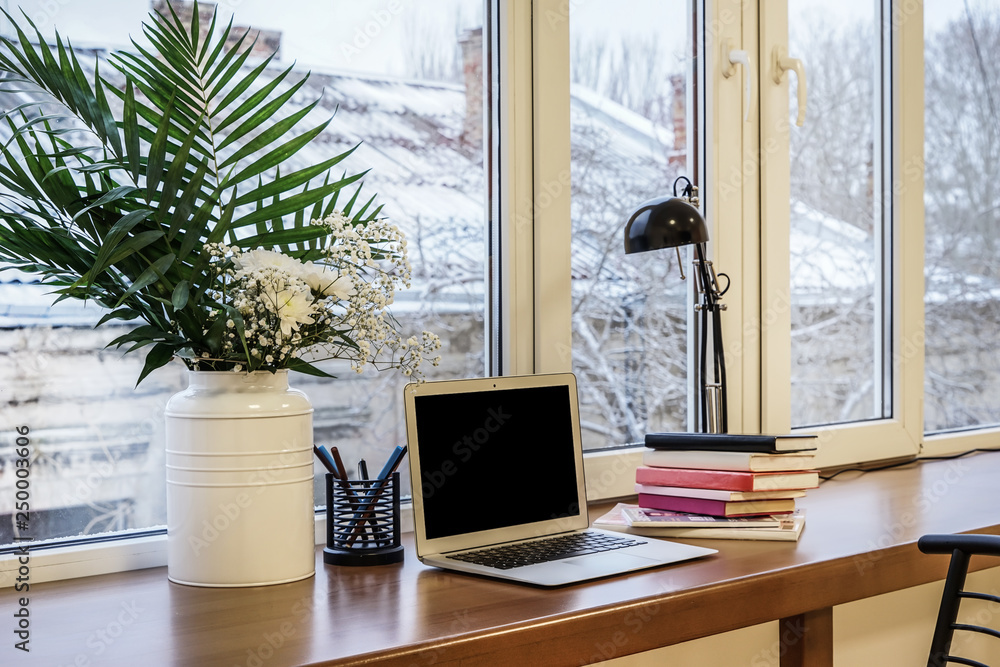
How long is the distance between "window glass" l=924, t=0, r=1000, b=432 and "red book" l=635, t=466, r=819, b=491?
3.55 feet

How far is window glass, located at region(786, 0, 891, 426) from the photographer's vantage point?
6.77 feet

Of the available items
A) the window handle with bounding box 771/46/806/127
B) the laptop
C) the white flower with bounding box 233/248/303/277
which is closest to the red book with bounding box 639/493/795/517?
the laptop

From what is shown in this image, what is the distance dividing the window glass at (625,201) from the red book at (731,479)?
257mm

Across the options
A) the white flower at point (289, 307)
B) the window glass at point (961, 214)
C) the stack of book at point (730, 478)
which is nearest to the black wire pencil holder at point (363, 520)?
the white flower at point (289, 307)

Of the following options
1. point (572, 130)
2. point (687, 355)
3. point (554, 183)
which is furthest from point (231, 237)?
point (687, 355)

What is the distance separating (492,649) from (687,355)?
1056 mm

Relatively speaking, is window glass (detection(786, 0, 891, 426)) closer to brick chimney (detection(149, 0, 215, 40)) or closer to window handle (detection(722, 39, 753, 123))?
window handle (detection(722, 39, 753, 123))

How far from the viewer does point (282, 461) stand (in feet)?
3.72

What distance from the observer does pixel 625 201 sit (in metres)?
1.78

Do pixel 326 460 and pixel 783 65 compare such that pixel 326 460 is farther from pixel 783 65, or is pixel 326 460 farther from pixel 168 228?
pixel 783 65

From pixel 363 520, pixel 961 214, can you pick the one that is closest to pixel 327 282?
pixel 363 520

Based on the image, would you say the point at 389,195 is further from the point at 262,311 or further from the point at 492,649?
the point at 492,649

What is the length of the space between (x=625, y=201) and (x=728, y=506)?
643 mm

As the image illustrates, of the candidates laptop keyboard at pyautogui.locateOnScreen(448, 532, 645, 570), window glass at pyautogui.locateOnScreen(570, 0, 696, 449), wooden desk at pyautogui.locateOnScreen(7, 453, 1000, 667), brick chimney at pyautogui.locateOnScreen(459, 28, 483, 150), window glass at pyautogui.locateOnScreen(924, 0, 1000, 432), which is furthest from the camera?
window glass at pyautogui.locateOnScreen(924, 0, 1000, 432)
